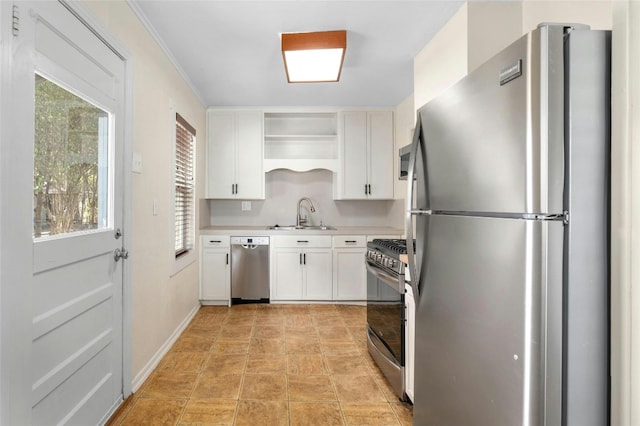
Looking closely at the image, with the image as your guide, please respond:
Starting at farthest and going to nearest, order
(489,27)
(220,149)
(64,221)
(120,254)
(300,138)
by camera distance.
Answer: (300,138) < (220,149) < (489,27) < (120,254) < (64,221)

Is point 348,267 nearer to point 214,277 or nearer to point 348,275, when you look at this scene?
point 348,275

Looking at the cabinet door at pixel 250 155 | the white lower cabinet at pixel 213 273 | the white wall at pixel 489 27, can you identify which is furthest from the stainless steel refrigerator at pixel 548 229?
the cabinet door at pixel 250 155

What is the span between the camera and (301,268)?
391cm

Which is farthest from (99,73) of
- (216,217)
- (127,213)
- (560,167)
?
(216,217)

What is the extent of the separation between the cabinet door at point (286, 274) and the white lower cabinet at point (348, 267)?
1.50 feet

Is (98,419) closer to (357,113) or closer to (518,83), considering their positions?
(518,83)

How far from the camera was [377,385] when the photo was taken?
7.09 ft

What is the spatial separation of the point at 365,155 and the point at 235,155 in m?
1.69

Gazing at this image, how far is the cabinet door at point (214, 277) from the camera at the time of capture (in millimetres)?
3846

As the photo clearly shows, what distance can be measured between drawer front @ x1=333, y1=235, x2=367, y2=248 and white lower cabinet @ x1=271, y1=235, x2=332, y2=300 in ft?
0.31

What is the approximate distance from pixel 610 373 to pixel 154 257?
2.52 m

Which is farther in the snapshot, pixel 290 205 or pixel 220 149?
pixel 290 205

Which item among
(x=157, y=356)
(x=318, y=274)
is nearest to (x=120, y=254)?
(x=157, y=356)

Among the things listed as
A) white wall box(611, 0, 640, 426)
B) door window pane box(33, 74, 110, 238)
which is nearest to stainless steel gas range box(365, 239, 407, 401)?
white wall box(611, 0, 640, 426)
